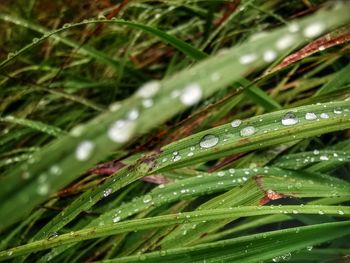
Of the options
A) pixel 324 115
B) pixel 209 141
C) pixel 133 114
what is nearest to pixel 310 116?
pixel 324 115

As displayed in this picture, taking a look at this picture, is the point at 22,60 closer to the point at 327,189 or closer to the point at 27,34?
the point at 27,34

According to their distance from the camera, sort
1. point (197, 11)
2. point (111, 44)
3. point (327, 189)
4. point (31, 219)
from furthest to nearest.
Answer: point (111, 44)
point (197, 11)
point (31, 219)
point (327, 189)

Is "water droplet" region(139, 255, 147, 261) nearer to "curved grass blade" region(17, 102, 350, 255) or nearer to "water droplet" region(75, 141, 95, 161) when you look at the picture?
"curved grass blade" region(17, 102, 350, 255)

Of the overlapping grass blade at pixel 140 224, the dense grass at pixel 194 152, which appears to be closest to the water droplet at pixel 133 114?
the dense grass at pixel 194 152

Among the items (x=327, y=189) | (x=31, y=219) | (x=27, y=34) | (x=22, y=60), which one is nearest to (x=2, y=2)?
(x=27, y=34)

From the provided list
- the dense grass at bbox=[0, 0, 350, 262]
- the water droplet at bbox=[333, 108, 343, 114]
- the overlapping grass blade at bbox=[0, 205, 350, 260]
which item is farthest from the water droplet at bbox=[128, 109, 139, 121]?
the water droplet at bbox=[333, 108, 343, 114]

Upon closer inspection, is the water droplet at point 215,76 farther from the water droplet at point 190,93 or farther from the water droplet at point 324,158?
the water droplet at point 324,158
